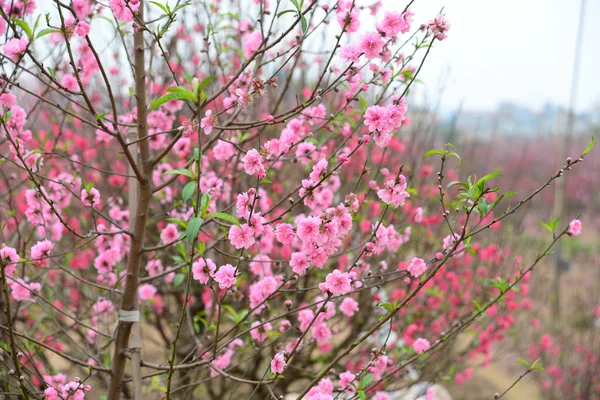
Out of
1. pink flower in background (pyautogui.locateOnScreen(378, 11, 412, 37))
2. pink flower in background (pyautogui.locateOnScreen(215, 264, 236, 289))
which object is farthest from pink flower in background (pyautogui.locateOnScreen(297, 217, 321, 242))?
pink flower in background (pyautogui.locateOnScreen(378, 11, 412, 37))

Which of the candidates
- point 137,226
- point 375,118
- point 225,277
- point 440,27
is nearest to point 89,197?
point 137,226

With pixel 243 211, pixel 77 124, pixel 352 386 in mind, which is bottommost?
pixel 352 386

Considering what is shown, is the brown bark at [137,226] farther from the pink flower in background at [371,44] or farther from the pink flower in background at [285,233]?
the pink flower in background at [371,44]

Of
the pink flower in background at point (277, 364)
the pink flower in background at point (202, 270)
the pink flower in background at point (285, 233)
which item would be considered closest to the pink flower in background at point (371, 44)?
the pink flower in background at point (285, 233)

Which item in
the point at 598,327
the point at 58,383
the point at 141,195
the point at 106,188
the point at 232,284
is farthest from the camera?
the point at 598,327

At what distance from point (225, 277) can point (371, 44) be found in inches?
35.9

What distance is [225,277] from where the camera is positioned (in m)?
1.57

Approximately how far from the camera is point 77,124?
5008 millimetres

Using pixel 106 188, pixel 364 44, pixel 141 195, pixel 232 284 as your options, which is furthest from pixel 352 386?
pixel 106 188

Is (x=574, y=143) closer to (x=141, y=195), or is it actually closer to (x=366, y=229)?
(x=366, y=229)

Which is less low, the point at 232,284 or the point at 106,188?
the point at 106,188

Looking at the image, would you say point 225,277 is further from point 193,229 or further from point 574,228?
point 574,228

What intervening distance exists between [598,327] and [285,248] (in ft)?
16.2

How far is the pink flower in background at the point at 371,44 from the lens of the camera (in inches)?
66.1
